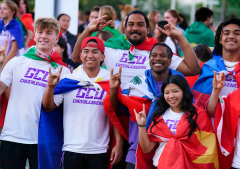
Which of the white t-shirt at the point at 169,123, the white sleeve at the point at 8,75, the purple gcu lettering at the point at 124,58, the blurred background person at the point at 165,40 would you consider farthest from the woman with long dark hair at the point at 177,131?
the blurred background person at the point at 165,40

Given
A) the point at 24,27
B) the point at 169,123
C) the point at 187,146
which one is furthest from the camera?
the point at 24,27

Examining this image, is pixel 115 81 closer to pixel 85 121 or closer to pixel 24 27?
pixel 85 121

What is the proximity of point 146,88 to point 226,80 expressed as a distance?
→ 2.95 feet

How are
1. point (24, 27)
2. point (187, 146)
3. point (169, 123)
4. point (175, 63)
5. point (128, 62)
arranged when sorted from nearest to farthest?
point (187, 146) < point (169, 123) < point (175, 63) < point (128, 62) < point (24, 27)

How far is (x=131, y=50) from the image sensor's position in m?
4.42

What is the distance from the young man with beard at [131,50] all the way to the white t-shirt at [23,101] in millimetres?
694

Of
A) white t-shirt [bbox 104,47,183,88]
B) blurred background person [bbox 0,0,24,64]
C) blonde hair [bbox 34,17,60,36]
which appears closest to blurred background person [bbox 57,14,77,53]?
blurred background person [bbox 0,0,24,64]

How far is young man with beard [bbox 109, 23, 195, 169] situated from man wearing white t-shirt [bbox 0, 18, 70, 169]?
908 mm

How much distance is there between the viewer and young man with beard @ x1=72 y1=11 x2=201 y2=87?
171 inches

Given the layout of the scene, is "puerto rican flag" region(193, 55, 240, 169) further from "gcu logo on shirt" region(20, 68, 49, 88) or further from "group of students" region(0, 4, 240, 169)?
"gcu logo on shirt" region(20, 68, 49, 88)

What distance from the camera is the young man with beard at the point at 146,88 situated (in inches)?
151

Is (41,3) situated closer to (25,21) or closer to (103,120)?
(25,21)

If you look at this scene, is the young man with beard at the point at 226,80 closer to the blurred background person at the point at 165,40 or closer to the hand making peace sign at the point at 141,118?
the hand making peace sign at the point at 141,118

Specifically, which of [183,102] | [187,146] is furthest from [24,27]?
[187,146]
